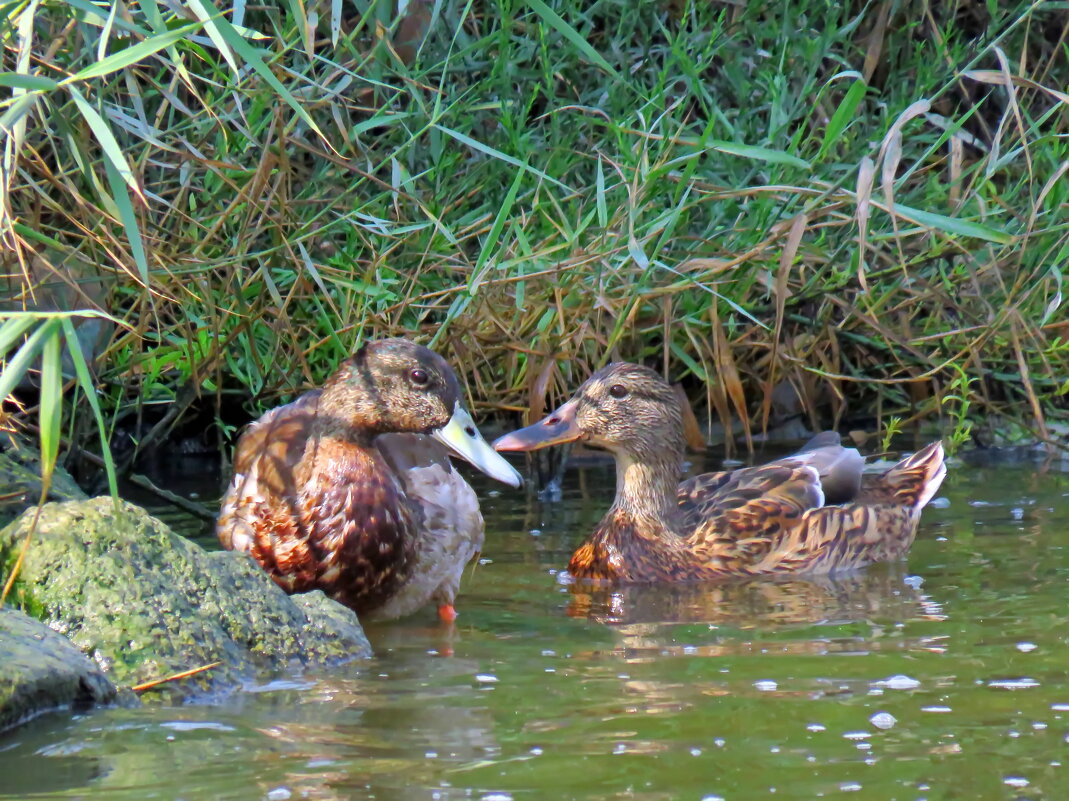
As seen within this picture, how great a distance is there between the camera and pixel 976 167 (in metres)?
6.76

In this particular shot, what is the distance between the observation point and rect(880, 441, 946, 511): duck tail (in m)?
6.86

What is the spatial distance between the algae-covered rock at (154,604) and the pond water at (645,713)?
0.52 feet

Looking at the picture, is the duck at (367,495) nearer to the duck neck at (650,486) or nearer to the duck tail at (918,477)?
the duck neck at (650,486)

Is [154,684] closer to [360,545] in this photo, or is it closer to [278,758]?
[278,758]

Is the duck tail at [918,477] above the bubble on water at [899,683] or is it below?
above

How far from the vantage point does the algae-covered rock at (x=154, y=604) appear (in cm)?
429

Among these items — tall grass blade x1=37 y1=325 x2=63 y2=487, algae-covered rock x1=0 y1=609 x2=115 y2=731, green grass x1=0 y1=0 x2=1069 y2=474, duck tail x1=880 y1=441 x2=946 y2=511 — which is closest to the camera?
tall grass blade x1=37 y1=325 x2=63 y2=487

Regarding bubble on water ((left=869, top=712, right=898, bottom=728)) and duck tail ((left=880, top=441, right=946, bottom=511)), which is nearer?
bubble on water ((left=869, top=712, right=898, bottom=728))

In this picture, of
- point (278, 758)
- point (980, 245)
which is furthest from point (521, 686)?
point (980, 245)

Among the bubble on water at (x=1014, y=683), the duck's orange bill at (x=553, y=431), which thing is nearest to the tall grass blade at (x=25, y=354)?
the bubble on water at (x=1014, y=683)

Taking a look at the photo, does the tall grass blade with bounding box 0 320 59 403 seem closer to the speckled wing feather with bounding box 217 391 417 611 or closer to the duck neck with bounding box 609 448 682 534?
the speckled wing feather with bounding box 217 391 417 611

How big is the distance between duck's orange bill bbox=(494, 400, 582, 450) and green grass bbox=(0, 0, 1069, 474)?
37cm

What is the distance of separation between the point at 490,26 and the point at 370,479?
3381 millimetres

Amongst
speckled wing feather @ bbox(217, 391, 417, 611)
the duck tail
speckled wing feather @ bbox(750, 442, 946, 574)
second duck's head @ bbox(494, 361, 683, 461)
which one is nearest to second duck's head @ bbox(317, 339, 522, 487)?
speckled wing feather @ bbox(217, 391, 417, 611)
